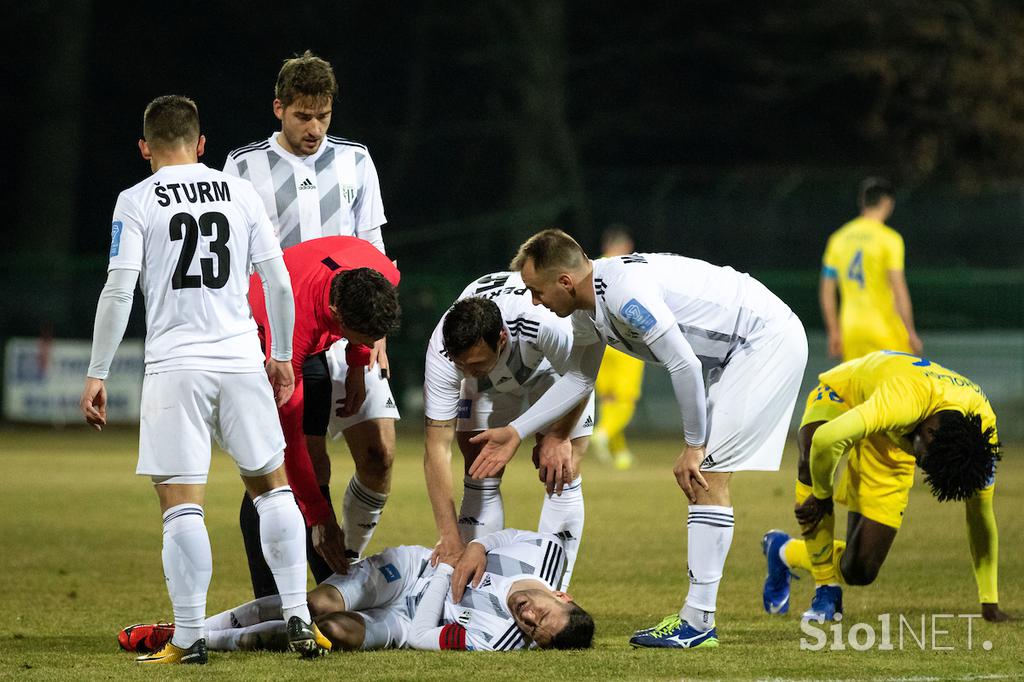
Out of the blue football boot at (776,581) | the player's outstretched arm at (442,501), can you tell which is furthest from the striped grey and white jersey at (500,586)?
the blue football boot at (776,581)

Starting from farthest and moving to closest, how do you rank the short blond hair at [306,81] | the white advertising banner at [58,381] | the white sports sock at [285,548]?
the white advertising banner at [58,381], the short blond hair at [306,81], the white sports sock at [285,548]

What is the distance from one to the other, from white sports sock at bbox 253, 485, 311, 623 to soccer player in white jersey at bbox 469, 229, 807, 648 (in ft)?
2.75

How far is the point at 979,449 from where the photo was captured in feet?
22.9

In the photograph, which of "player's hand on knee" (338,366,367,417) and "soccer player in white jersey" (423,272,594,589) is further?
"player's hand on knee" (338,366,367,417)

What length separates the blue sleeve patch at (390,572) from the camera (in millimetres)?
6688

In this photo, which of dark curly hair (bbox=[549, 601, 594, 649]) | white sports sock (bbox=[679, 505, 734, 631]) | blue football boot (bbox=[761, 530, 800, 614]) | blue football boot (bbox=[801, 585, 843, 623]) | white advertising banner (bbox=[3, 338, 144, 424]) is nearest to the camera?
dark curly hair (bbox=[549, 601, 594, 649])

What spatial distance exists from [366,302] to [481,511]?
1.67 meters

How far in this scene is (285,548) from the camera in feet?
20.2

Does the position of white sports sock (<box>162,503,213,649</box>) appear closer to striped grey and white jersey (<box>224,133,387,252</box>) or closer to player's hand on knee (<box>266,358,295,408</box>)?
player's hand on knee (<box>266,358,295,408</box>)

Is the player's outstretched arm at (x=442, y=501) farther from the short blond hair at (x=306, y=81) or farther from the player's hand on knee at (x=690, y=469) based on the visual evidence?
the short blond hair at (x=306, y=81)

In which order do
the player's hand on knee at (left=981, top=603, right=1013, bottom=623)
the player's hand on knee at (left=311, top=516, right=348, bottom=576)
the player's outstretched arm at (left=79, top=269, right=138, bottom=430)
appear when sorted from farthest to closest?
the player's hand on knee at (left=981, top=603, right=1013, bottom=623)
the player's hand on knee at (left=311, top=516, right=348, bottom=576)
the player's outstretched arm at (left=79, top=269, right=138, bottom=430)

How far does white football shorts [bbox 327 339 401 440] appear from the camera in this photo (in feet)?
24.4

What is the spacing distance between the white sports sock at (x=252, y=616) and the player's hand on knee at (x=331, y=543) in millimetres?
302

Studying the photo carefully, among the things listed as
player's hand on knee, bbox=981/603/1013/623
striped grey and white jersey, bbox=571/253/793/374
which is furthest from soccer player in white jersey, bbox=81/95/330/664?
player's hand on knee, bbox=981/603/1013/623
